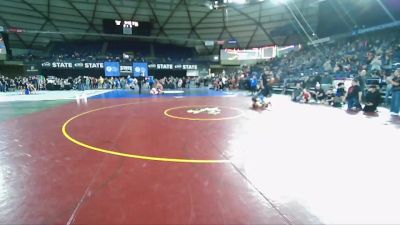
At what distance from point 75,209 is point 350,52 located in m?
23.3

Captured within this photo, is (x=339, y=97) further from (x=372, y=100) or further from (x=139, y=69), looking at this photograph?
(x=139, y=69)

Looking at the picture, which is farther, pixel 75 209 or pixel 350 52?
pixel 350 52

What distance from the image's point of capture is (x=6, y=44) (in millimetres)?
→ 29109

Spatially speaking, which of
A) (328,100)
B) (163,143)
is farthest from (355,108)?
(163,143)

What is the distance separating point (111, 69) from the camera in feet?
108

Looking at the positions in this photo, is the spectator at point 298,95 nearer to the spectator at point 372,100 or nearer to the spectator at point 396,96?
the spectator at point 372,100

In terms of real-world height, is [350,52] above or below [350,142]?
above

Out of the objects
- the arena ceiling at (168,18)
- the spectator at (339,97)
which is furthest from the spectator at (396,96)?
the arena ceiling at (168,18)

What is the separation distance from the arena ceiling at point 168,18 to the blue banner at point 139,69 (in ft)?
19.3

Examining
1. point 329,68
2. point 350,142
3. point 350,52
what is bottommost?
point 350,142

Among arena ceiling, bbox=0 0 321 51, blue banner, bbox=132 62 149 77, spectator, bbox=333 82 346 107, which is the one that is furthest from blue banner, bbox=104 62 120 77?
spectator, bbox=333 82 346 107

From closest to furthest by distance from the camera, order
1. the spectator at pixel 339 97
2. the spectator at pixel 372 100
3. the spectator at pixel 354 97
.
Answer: the spectator at pixel 372 100 < the spectator at pixel 354 97 < the spectator at pixel 339 97

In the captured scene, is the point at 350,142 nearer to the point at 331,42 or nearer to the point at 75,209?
the point at 75,209

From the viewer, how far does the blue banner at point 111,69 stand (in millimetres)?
32719
